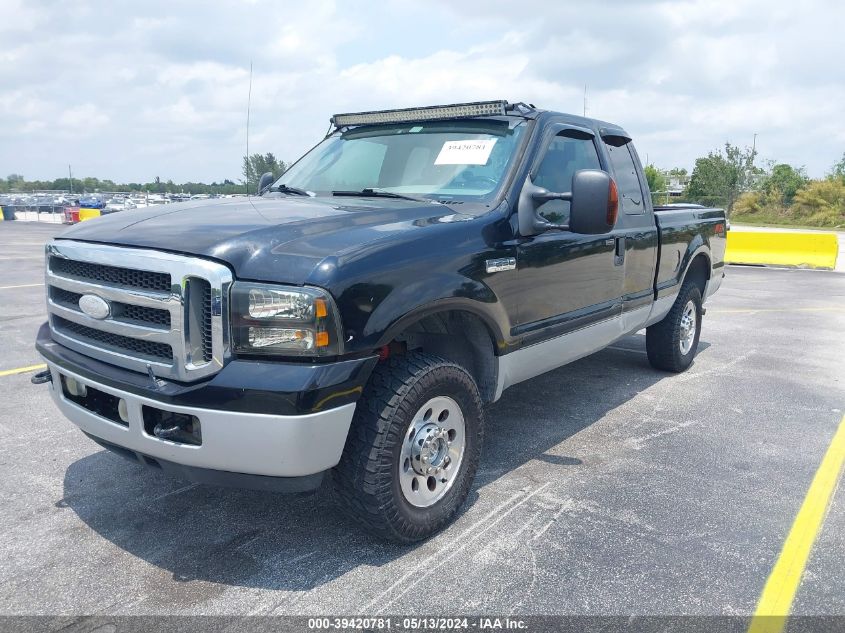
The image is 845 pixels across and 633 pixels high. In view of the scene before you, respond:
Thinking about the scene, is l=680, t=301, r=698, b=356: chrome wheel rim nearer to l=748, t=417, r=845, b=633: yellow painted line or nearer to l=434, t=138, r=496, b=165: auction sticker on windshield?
l=748, t=417, r=845, b=633: yellow painted line

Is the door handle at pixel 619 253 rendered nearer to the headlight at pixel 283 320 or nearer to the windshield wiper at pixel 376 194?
the windshield wiper at pixel 376 194

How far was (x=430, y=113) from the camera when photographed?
4324mm

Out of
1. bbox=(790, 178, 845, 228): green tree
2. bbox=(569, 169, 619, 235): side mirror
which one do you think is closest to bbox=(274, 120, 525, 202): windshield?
bbox=(569, 169, 619, 235): side mirror

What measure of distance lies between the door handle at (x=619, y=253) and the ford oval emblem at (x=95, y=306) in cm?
317

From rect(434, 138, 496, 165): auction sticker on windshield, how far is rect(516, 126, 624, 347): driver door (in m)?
0.29

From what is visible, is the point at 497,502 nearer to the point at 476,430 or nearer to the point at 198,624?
the point at 476,430

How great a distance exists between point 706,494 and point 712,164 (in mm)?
55080

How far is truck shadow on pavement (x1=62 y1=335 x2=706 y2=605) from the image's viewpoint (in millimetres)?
2893

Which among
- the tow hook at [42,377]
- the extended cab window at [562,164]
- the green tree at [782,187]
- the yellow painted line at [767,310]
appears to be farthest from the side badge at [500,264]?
the green tree at [782,187]

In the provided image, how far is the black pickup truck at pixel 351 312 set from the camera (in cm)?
259

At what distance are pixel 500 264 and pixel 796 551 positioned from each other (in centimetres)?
188

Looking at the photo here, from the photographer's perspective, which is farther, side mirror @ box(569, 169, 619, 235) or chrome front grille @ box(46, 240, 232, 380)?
side mirror @ box(569, 169, 619, 235)

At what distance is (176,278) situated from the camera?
2633mm

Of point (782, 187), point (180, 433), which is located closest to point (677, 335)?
point (180, 433)
